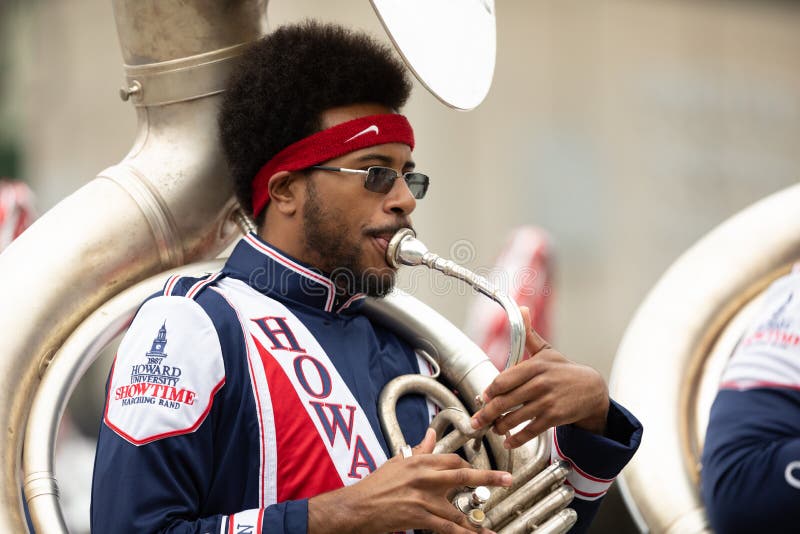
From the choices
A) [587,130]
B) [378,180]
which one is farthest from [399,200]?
[587,130]

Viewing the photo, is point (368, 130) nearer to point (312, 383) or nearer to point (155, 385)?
point (312, 383)

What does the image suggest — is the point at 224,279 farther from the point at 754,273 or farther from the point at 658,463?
the point at 754,273

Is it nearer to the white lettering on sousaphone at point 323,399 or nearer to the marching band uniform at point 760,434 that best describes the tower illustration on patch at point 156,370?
the white lettering on sousaphone at point 323,399

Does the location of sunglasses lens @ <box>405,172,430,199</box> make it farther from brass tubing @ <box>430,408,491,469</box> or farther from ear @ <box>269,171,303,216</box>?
brass tubing @ <box>430,408,491,469</box>

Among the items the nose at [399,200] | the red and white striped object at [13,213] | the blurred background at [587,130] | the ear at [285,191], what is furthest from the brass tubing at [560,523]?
the blurred background at [587,130]

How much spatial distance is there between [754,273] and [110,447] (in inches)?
63.4

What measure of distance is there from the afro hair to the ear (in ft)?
0.19

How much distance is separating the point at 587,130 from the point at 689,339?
9.30m

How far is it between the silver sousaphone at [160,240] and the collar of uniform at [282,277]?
0.16m

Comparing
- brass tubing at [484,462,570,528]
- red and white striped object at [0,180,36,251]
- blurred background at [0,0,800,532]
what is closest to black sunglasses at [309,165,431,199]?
brass tubing at [484,462,570,528]

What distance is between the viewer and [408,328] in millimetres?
2660

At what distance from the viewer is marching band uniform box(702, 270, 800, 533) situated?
2.46 meters

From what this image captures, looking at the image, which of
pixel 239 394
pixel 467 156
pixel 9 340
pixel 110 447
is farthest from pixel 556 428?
pixel 467 156

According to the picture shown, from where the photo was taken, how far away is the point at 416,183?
2570 millimetres
